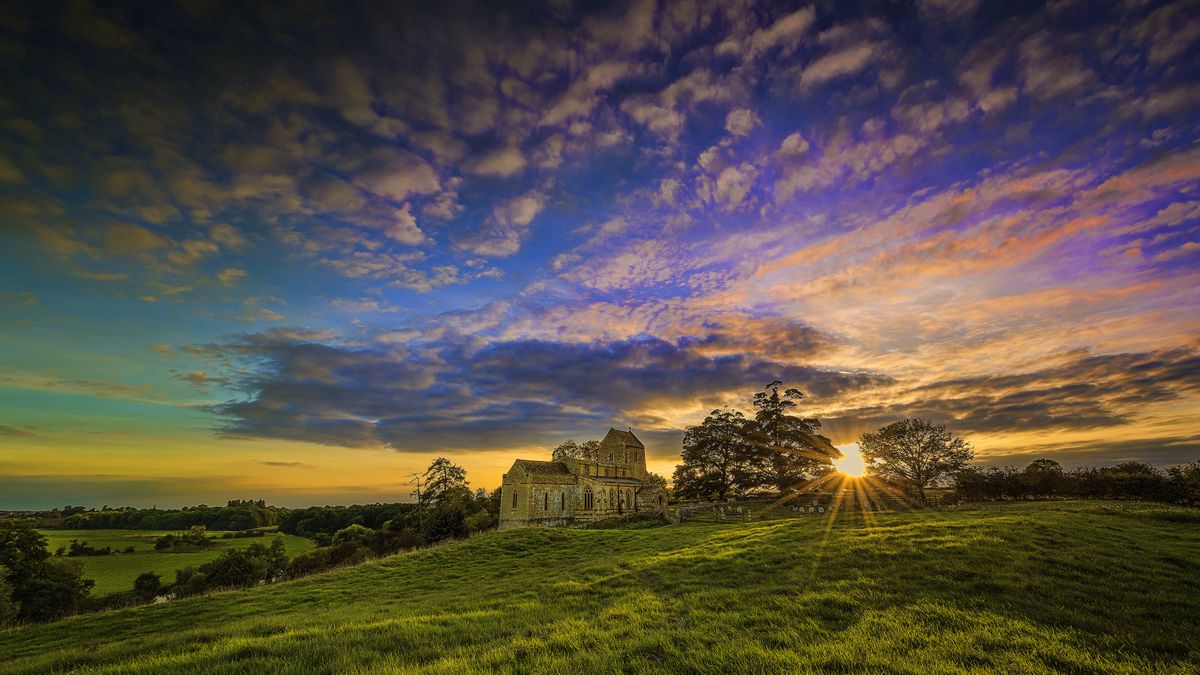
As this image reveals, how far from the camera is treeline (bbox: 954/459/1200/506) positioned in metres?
43.5

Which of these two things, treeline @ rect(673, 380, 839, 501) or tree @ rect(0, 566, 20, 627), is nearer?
tree @ rect(0, 566, 20, 627)

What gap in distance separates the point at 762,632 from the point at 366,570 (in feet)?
83.0

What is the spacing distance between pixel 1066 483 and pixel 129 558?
115013mm

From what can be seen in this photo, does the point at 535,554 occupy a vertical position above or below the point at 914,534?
below

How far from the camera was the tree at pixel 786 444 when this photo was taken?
58.8 metres

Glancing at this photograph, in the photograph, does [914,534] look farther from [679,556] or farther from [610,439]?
[610,439]

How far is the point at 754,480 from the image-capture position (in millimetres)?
60312

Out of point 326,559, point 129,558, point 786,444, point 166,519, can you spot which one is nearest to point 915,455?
point 786,444

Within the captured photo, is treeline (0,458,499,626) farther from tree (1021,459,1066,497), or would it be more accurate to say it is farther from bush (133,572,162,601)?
tree (1021,459,1066,497)

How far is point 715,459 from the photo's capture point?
65.0m

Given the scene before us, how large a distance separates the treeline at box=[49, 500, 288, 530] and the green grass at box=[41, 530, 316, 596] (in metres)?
16.6

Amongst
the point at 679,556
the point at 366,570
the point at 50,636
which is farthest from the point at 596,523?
the point at 50,636

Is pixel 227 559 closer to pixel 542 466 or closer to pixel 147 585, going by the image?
pixel 147 585

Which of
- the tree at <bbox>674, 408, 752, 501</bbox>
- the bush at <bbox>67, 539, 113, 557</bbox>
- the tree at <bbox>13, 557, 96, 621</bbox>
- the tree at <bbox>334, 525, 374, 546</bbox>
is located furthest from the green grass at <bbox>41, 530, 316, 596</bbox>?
the tree at <bbox>674, 408, 752, 501</bbox>
